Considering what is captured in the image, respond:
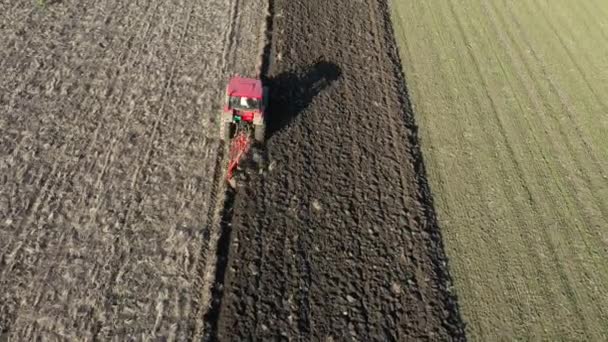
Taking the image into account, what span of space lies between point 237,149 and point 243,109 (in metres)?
0.92

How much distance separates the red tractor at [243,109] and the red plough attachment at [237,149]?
5.2 inches

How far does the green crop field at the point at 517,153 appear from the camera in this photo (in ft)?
29.6

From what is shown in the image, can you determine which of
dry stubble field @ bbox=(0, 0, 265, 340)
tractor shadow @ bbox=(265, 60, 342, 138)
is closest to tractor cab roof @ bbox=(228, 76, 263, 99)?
tractor shadow @ bbox=(265, 60, 342, 138)

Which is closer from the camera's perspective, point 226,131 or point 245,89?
point 245,89

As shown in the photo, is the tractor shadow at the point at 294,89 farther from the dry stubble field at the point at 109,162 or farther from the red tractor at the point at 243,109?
the dry stubble field at the point at 109,162

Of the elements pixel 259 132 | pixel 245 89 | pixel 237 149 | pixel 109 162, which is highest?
pixel 245 89

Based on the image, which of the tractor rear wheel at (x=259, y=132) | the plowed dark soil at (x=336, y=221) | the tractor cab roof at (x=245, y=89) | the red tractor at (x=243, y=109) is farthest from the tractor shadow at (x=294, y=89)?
the tractor cab roof at (x=245, y=89)

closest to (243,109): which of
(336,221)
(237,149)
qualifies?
(237,149)

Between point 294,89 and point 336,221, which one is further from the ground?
point 294,89

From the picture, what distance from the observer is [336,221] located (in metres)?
9.66

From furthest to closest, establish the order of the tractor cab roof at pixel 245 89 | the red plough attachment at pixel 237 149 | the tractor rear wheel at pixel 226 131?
the tractor rear wheel at pixel 226 131 < the red plough attachment at pixel 237 149 < the tractor cab roof at pixel 245 89

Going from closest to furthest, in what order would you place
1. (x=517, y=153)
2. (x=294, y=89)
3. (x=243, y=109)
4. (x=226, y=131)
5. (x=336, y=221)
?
(x=336, y=221) → (x=243, y=109) → (x=226, y=131) → (x=517, y=153) → (x=294, y=89)

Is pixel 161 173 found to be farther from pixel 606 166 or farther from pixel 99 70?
pixel 606 166

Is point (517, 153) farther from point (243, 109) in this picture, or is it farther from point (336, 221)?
point (243, 109)
